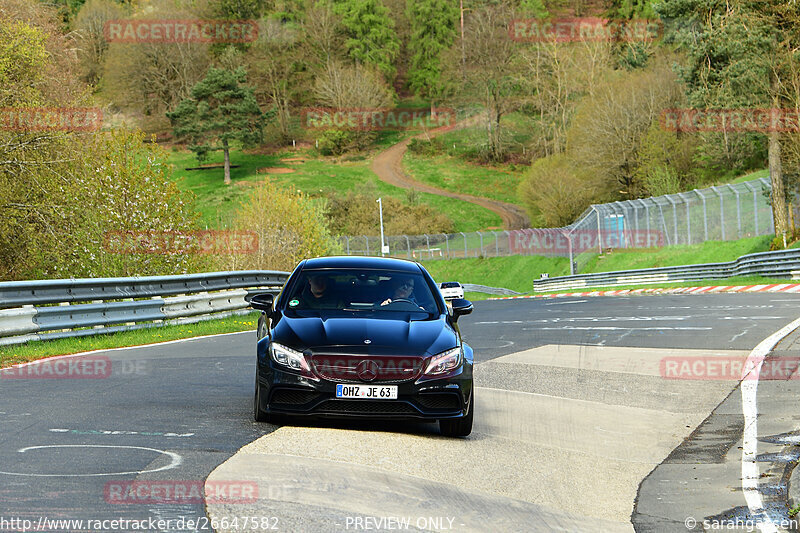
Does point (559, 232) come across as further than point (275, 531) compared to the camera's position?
Yes

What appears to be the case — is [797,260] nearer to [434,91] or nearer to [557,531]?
[557,531]

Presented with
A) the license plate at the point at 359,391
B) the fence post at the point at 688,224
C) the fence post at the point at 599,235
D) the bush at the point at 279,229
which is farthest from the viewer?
the fence post at the point at 599,235

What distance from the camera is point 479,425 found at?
374 inches

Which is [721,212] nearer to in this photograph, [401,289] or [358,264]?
[358,264]

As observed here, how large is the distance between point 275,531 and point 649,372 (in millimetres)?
9305

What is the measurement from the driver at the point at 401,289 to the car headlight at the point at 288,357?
1.42 meters

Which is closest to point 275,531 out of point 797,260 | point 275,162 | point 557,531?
point 557,531

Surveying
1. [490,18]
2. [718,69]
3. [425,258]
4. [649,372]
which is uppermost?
[490,18]

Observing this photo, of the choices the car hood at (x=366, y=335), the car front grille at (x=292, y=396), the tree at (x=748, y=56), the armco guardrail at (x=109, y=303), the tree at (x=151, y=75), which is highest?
the tree at (x=151, y=75)

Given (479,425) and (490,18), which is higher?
(490,18)

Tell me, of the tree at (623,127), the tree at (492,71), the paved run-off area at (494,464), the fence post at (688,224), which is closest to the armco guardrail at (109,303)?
the paved run-off area at (494,464)

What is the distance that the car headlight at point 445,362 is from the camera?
8.32 meters

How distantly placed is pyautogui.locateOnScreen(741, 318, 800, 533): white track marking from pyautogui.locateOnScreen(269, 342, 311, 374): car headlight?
3.42 m

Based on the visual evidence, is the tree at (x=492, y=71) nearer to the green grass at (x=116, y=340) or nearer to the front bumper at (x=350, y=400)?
the green grass at (x=116, y=340)
